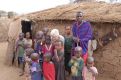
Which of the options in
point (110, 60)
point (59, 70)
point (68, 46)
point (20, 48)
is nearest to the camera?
point (59, 70)

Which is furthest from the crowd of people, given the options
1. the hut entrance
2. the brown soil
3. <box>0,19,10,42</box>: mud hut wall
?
<box>0,19,10,42</box>: mud hut wall

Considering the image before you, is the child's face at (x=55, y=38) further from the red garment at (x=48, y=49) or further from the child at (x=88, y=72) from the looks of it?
the child at (x=88, y=72)

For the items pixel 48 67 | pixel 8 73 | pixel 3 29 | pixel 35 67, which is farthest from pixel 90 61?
pixel 3 29

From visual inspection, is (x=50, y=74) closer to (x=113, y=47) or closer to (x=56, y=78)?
(x=56, y=78)

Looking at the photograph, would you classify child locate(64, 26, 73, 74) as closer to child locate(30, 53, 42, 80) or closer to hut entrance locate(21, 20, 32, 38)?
child locate(30, 53, 42, 80)

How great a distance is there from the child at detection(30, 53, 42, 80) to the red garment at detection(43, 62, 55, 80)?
129mm

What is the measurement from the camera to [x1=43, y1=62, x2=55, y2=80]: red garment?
6344 mm

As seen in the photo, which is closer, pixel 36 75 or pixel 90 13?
pixel 36 75

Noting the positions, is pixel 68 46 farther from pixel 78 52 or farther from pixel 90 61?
pixel 90 61

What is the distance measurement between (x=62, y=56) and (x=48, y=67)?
0.47 m

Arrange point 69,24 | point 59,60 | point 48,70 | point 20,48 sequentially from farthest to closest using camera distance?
point 20,48 < point 69,24 < point 59,60 < point 48,70

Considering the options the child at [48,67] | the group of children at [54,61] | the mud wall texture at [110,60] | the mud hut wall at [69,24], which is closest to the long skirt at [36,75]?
the group of children at [54,61]

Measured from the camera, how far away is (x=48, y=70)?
6.36m

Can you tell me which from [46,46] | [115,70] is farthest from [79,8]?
[46,46]
